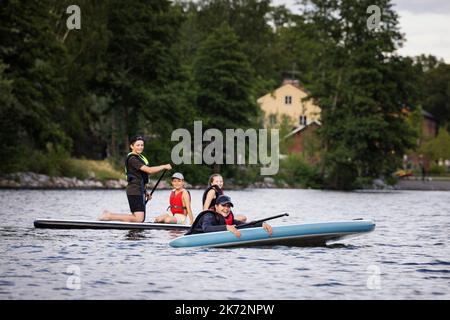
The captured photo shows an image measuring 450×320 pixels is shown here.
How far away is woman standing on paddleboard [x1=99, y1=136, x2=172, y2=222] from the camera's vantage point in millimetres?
20047

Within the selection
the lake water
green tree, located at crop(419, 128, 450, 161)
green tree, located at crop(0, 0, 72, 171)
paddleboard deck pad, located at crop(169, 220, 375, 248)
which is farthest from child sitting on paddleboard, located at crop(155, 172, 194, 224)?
green tree, located at crop(419, 128, 450, 161)

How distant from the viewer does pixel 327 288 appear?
45.7 feet

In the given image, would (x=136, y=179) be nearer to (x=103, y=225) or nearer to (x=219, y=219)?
(x=103, y=225)

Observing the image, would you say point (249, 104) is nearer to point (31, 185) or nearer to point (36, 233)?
point (31, 185)

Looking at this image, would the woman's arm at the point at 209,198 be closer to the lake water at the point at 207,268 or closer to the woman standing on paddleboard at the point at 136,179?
the lake water at the point at 207,268

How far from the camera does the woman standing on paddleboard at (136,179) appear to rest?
789 inches

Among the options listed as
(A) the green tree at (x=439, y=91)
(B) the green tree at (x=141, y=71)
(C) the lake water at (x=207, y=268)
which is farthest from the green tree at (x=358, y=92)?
(A) the green tree at (x=439, y=91)

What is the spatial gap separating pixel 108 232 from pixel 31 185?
29823mm

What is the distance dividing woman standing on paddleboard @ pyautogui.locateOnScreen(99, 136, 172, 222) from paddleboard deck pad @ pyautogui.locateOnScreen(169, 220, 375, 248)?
7.53 feet

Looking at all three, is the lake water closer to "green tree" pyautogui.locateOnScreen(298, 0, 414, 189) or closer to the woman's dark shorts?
the woman's dark shorts

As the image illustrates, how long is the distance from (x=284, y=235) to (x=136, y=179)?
3.94 m

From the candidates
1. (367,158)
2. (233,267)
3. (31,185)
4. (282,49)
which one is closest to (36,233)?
(233,267)

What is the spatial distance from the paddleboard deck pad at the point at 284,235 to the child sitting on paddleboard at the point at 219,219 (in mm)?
161
